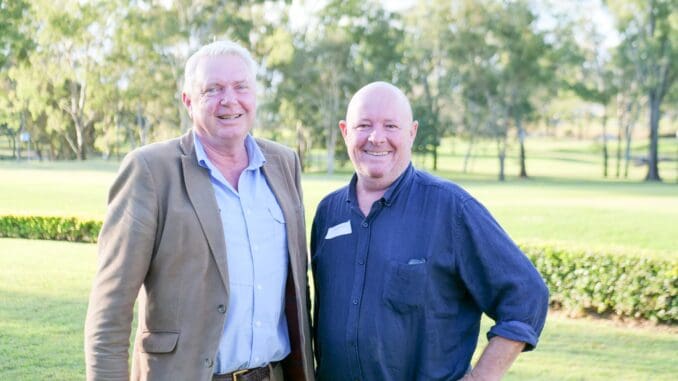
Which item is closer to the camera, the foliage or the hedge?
the hedge

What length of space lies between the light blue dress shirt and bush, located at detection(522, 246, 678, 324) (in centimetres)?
681

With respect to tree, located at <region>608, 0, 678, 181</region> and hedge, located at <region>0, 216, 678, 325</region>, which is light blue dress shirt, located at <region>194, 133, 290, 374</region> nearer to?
hedge, located at <region>0, 216, 678, 325</region>

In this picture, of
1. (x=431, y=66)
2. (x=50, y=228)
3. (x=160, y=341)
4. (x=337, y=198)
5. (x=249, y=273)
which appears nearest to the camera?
(x=160, y=341)

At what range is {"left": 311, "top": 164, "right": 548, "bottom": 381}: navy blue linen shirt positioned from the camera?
2.83 m

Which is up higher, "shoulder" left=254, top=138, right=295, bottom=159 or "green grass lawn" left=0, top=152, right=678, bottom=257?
"shoulder" left=254, top=138, right=295, bottom=159

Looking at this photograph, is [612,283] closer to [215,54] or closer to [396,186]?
[396,186]

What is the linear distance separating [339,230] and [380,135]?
0.42 meters

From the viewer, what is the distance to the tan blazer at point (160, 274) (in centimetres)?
276

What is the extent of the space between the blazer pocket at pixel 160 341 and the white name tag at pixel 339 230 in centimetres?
74

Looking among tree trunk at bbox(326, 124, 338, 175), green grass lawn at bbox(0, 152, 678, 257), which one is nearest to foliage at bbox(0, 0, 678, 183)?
tree trunk at bbox(326, 124, 338, 175)

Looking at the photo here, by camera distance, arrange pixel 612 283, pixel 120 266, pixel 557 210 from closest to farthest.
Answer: pixel 120 266
pixel 612 283
pixel 557 210

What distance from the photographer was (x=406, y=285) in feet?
9.51

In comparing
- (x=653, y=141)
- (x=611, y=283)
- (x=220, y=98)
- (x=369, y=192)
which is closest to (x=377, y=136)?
(x=369, y=192)

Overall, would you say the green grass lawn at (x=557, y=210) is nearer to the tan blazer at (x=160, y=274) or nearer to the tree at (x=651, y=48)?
the tan blazer at (x=160, y=274)
